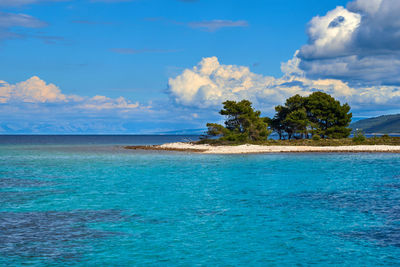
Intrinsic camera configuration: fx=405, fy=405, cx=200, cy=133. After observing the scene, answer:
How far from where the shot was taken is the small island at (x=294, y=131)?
86.2m

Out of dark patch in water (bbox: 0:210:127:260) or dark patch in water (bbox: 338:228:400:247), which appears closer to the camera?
dark patch in water (bbox: 0:210:127:260)

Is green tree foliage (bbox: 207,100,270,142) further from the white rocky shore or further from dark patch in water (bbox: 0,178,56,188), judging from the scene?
dark patch in water (bbox: 0,178,56,188)

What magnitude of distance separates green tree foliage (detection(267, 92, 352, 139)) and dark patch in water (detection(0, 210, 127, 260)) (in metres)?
81.8

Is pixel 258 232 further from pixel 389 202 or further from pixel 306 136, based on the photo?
pixel 306 136

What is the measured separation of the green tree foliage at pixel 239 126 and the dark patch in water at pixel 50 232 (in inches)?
2814

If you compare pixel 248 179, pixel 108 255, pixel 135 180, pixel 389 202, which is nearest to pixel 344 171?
pixel 248 179

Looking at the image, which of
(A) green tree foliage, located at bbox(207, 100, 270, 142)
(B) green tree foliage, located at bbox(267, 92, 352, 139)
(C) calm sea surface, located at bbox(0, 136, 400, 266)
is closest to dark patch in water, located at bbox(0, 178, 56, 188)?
(C) calm sea surface, located at bbox(0, 136, 400, 266)

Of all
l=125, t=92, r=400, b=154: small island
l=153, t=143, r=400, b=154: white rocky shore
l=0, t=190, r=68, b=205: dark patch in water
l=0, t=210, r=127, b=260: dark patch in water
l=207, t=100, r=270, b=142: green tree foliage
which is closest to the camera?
l=0, t=210, r=127, b=260: dark patch in water

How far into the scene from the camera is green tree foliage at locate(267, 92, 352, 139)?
99.9 m

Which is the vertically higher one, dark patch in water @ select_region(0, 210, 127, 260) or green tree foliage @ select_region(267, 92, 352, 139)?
green tree foliage @ select_region(267, 92, 352, 139)

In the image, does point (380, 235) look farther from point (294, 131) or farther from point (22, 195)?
point (294, 131)

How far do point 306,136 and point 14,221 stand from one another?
90.4 m

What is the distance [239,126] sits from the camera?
95438 millimetres

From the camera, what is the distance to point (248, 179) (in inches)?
1566
